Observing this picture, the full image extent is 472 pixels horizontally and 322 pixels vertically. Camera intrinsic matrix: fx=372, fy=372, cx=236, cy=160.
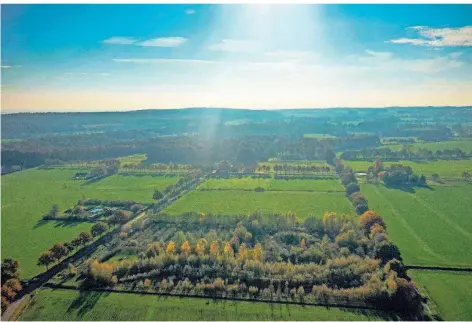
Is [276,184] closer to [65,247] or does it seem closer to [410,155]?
[65,247]

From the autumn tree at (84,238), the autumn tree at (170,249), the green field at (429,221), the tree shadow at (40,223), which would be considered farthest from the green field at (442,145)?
the tree shadow at (40,223)

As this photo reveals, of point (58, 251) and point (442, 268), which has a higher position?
point (58, 251)

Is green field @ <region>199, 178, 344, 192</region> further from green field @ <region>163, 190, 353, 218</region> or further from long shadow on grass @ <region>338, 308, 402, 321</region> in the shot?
long shadow on grass @ <region>338, 308, 402, 321</region>

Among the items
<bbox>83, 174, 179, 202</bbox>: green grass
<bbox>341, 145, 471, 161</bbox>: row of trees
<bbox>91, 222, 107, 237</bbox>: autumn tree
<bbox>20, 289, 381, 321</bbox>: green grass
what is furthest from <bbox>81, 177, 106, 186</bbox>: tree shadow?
<bbox>341, 145, 471, 161</bbox>: row of trees

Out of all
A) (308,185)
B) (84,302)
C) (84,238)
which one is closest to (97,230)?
(84,238)

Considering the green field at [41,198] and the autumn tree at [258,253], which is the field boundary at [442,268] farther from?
the green field at [41,198]

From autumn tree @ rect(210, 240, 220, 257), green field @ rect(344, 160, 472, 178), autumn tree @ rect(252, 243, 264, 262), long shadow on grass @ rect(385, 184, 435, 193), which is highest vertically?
autumn tree @ rect(210, 240, 220, 257)

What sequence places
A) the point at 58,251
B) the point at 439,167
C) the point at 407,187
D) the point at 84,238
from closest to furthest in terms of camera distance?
the point at 58,251, the point at 84,238, the point at 407,187, the point at 439,167
